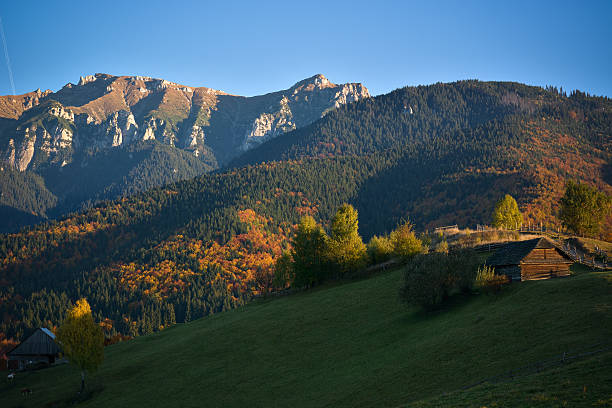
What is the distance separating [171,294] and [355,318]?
155 meters

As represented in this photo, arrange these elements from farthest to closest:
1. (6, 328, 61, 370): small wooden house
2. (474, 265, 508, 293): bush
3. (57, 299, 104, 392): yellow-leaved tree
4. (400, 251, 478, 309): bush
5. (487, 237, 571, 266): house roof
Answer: (6, 328, 61, 370): small wooden house → (57, 299, 104, 392): yellow-leaved tree → (400, 251, 478, 309): bush → (487, 237, 571, 266): house roof → (474, 265, 508, 293): bush

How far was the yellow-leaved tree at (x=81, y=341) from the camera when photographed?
164 feet

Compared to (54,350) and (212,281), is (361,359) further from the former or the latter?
(212,281)

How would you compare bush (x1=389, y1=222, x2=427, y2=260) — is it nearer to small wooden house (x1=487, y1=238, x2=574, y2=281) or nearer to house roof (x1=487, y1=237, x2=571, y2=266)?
house roof (x1=487, y1=237, x2=571, y2=266)

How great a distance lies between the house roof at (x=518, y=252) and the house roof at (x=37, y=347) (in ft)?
212

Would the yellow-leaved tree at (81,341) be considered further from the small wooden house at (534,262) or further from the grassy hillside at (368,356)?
the small wooden house at (534,262)

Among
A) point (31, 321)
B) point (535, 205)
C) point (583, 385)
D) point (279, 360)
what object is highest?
point (535, 205)

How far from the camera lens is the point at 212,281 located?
193 m

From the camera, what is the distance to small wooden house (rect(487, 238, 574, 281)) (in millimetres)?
46344

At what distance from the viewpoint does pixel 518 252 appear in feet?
159

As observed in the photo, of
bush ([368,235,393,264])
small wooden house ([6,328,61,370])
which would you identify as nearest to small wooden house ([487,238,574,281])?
bush ([368,235,393,264])

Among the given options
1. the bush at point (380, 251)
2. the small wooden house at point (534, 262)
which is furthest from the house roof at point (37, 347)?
the small wooden house at point (534, 262)

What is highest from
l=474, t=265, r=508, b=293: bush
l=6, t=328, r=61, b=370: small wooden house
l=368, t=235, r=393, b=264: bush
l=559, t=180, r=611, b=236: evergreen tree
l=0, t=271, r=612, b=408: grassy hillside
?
l=559, t=180, r=611, b=236: evergreen tree

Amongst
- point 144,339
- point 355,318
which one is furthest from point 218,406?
point 144,339
